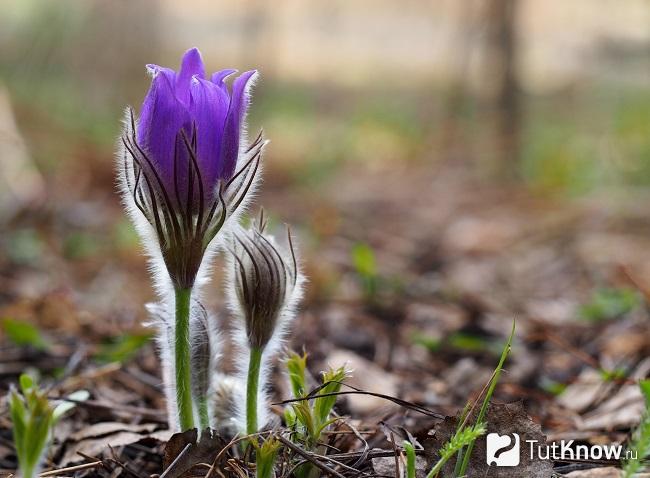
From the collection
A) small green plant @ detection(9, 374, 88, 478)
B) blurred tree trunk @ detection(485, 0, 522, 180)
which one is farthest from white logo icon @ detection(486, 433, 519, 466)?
blurred tree trunk @ detection(485, 0, 522, 180)

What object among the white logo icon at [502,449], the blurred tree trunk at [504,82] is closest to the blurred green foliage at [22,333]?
the white logo icon at [502,449]

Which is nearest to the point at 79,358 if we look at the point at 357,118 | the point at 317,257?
the point at 317,257

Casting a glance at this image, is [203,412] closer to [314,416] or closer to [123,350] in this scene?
[314,416]

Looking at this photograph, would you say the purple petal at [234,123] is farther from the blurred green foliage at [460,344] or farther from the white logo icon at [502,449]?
the blurred green foliage at [460,344]

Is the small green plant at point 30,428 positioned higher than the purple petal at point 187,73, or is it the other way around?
the purple petal at point 187,73

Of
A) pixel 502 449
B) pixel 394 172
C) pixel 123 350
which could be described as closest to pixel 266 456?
pixel 502 449

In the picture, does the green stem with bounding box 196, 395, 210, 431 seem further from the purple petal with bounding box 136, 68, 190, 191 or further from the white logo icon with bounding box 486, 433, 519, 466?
the white logo icon with bounding box 486, 433, 519, 466
